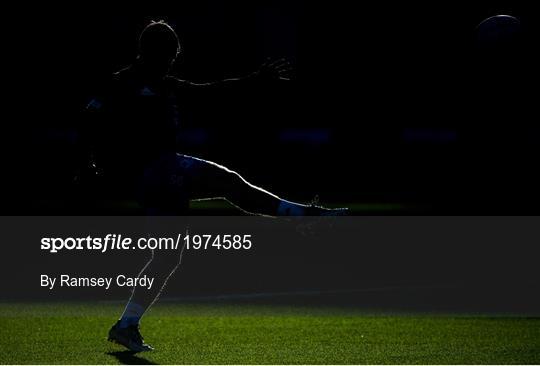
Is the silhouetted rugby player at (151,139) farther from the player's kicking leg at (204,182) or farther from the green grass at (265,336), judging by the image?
the green grass at (265,336)

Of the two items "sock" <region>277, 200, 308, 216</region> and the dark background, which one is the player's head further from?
the dark background

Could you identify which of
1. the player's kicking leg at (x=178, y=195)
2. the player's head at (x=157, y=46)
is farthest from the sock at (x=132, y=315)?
the player's head at (x=157, y=46)

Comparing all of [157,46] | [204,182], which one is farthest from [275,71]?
[204,182]

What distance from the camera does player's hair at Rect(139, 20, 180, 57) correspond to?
8.48m

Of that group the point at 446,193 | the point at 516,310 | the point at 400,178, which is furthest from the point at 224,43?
the point at 516,310

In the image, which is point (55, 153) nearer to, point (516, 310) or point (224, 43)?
point (224, 43)

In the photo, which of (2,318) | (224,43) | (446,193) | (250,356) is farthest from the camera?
(224,43)

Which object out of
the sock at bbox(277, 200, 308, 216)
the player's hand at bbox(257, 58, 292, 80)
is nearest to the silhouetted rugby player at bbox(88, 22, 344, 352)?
the sock at bbox(277, 200, 308, 216)

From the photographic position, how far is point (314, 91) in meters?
31.6

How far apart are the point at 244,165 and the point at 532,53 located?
696 cm

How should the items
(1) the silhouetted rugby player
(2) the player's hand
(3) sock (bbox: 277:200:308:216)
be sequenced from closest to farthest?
(3) sock (bbox: 277:200:308:216), (1) the silhouetted rugby player, (2) the player's hand

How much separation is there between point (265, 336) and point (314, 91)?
73.6 feet

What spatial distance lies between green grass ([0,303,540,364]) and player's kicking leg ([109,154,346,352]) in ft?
0.71

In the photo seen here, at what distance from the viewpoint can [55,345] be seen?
904cm
